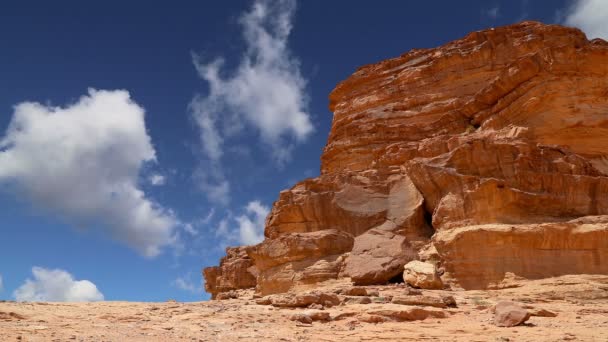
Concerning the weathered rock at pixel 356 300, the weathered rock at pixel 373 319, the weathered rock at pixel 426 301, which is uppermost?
the weathered rock at pixel 356 300

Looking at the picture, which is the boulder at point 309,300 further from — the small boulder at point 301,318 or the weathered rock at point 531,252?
the weathered rock at point 531,252

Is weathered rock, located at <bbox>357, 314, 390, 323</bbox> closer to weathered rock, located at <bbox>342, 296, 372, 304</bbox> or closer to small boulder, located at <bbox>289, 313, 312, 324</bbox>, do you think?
small boulder, located at <bbox>289, 313, 312, 324</bbox>

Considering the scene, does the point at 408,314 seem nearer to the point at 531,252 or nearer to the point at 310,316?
the point at 310,316

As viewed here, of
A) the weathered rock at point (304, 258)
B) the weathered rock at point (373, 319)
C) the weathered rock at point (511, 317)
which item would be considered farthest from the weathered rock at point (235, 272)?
the weathered rock at point (511, 317)

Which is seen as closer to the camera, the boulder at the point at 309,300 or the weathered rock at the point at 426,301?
the weathered rock at the point at 426,301

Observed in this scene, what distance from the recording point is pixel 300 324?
1126cm

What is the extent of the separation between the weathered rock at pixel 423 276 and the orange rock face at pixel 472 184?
2.42 ft

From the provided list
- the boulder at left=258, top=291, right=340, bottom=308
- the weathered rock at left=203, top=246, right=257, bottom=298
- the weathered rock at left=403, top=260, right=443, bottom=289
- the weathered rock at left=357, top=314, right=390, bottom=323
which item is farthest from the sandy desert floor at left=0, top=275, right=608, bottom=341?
the weathered rock at left=203, top=246, right=257, bottom=298

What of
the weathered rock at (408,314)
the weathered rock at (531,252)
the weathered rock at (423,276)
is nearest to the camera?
the weathered rock at (408,314)

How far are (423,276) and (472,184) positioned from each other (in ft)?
14.8

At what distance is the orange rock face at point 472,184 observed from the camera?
1712 cm

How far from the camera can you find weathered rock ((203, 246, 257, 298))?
3143 centimetres

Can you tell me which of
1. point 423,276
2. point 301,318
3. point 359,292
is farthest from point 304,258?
point 301,318

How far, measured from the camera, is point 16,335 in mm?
9070
